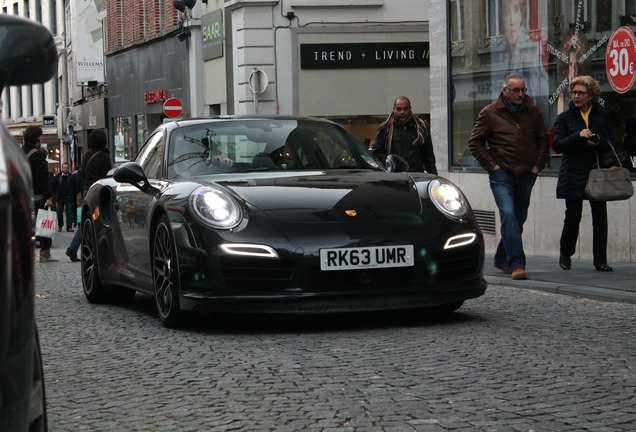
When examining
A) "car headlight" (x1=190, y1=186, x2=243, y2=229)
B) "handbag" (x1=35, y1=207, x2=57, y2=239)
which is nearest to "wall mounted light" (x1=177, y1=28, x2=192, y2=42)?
"handbag" (x1=35, y1=207, x2=57, y2=239)

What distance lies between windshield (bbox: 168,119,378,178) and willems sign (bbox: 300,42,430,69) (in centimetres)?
2105

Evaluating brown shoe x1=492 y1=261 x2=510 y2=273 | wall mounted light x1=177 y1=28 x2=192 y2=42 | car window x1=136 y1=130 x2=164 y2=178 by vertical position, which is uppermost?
wall mounted light x1=177 y1=28 x2=192 y2=42

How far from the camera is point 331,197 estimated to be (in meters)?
7.65

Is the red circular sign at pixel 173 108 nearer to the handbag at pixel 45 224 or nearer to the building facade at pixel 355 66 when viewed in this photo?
the building facade at pixel 355 66

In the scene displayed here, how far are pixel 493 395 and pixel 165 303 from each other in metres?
3.09

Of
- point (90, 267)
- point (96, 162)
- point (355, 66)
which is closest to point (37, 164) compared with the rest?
point (96, 162)

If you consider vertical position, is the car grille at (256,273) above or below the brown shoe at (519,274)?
above

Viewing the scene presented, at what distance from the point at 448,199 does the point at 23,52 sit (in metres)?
4.96

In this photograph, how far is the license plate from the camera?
7.31m

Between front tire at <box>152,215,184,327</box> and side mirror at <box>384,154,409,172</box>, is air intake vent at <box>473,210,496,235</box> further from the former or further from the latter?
front tire at <box>152,215,184,327</box>

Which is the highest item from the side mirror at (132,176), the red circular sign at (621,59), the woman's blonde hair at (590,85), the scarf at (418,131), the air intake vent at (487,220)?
the red circular sign at (621,59)

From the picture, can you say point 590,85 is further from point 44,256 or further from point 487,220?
point 44,256

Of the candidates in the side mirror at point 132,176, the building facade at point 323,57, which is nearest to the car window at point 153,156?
the side mirror at point 132,176

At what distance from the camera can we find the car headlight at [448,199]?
7.80 metres
